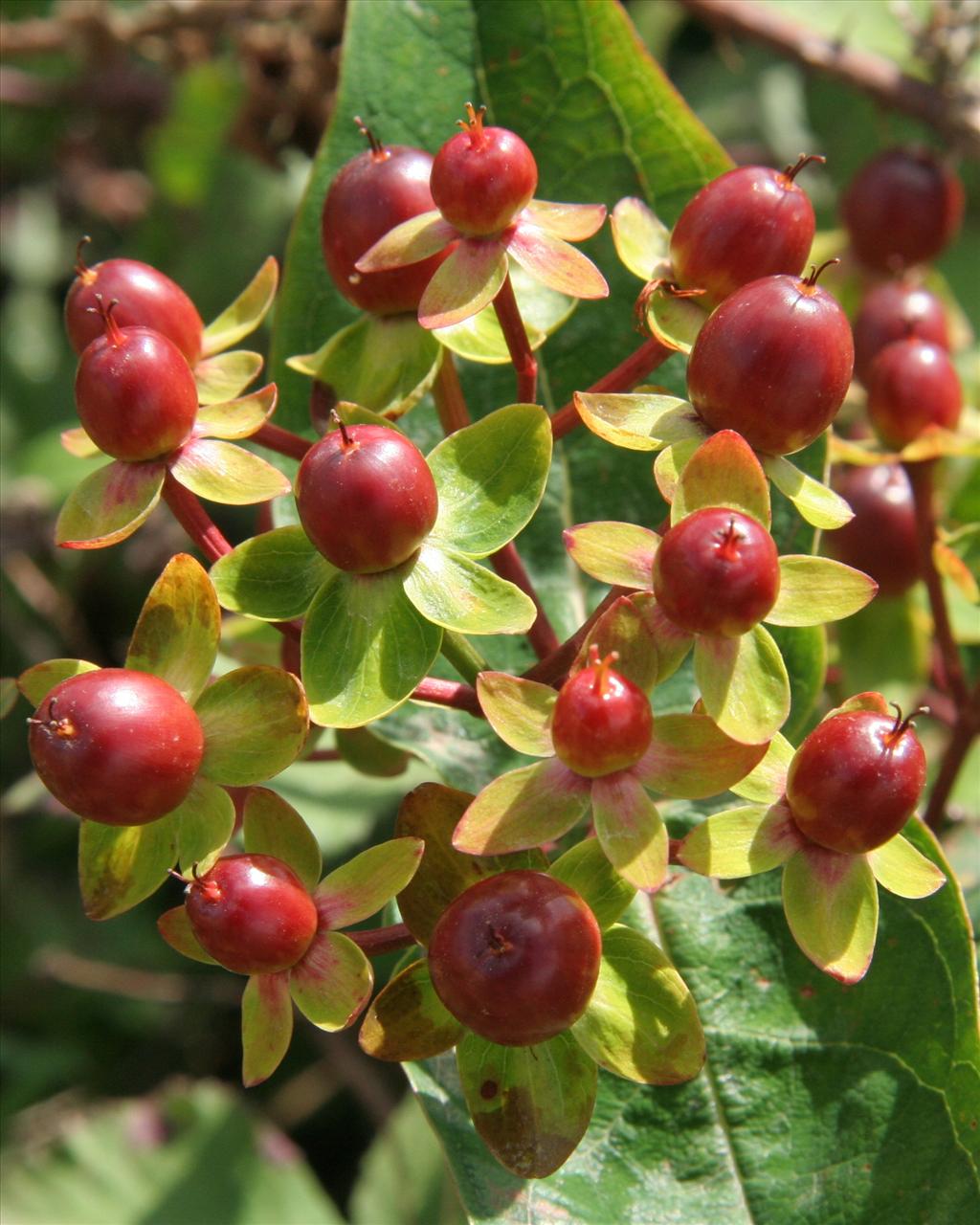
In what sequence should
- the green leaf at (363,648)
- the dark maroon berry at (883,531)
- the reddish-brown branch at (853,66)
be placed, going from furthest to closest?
the reddish-brown branch at (853,66), the dark maroon berry at (883,531), the green leaf at (363,648)

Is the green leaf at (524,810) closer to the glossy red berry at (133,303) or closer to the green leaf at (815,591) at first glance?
the green leaf at (815,591)

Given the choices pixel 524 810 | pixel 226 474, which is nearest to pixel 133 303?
pixel 226 474

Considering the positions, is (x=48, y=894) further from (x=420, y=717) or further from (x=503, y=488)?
(x=503, y=488)

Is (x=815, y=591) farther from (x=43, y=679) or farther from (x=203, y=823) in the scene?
(x=43, y=679)

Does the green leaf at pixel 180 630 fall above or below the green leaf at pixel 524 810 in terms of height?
below

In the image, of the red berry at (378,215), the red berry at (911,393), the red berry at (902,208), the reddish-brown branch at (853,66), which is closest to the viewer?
the red berry at (378,215)

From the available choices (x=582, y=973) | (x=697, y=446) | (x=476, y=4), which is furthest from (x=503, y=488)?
(x=476, y=4)

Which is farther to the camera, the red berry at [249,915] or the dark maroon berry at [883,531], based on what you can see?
the dark maroon berry at [883,531]

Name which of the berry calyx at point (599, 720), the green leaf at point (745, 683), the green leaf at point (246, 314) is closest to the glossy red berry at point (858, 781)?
the green leaf at point (745, 683)
